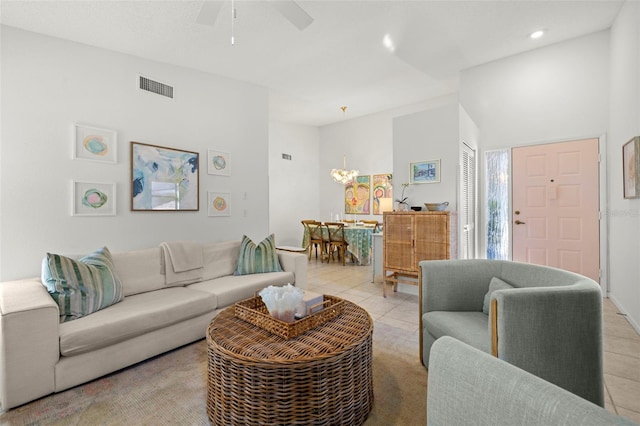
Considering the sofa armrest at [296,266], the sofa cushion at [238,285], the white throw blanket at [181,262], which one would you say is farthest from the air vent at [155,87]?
the sofa armrest at [296,266]

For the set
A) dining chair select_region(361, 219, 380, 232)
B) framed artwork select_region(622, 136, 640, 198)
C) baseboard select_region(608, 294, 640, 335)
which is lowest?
baseboard select_region(608, 294, 640, 335)

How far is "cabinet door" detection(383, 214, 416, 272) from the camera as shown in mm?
3746

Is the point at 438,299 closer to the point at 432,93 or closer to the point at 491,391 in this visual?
the point at 491,391

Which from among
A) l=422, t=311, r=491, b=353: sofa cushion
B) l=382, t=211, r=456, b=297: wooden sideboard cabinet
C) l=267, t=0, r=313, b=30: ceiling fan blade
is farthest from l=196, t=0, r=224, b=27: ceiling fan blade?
l=382, t=211, r=456, b=297: wooden sideboard cabinet

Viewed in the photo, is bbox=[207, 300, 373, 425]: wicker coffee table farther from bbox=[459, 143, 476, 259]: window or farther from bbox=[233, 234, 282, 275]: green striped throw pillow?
bbox=[459, 143, 476, 259]: window

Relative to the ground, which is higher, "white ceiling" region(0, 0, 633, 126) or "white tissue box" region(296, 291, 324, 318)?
"white ceiling" region(0, 0, 633, 126)

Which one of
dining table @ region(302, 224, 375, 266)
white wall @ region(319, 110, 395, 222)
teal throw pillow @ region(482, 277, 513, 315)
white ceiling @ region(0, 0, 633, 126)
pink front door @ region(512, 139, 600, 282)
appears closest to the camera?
teal throw pillow @ region(482, 277, 513, 315)

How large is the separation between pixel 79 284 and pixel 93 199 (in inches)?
46.6

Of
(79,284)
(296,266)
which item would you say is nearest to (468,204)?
(296,266)

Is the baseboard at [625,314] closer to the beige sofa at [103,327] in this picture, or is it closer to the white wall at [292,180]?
the beige sofa at [103,327]

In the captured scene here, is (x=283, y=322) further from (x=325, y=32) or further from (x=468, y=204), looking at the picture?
(x=468, y=204)

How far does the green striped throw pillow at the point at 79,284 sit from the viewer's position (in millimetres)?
2148

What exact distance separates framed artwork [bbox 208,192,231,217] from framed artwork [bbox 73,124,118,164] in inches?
44.9

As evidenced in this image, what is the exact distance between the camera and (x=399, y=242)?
384 cm
